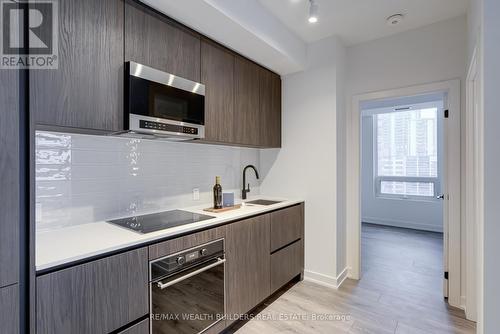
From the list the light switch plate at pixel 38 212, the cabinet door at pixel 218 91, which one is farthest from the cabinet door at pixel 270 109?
the light switch plate at pixel 38 212

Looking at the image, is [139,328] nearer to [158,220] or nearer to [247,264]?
[158,220]

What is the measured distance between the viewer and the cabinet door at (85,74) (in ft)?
4.12

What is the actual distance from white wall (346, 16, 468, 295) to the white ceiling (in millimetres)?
98

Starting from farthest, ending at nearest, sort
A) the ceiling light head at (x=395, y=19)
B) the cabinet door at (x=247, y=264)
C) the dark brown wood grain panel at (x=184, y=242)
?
the ceiling light head at (x=395, y=19), the cabinet door at (x=247, y=264), the dark brown wood grain panel at (x=184, y=242)

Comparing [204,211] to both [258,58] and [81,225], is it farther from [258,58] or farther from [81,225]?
[258,58]

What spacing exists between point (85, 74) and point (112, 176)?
742 millimetres

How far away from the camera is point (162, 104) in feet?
5.63

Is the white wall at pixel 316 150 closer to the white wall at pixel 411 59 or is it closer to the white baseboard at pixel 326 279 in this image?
the white baseboard at pixel 326 279

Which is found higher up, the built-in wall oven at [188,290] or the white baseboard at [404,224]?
the built-in wall oven at [188,290]

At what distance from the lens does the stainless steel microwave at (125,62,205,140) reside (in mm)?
1550

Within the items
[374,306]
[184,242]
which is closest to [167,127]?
[184,242]

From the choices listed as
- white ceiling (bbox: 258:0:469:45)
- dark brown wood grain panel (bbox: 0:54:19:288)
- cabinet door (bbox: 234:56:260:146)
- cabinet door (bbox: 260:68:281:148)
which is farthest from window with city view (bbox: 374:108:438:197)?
dark brown wood grain panel (bbox: 0:54:19:288)

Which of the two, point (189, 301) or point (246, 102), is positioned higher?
point (246, 102)

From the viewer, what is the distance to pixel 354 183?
9.53ft
